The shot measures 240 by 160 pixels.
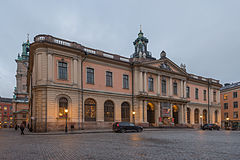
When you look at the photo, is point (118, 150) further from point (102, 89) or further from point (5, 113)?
point (5, 113)

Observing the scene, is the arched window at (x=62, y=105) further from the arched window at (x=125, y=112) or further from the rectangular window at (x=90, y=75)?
the arched window at (x=125, y=112)

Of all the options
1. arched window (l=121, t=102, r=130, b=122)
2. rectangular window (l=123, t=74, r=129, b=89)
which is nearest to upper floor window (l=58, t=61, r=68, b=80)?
rectangular window (l=123, t=74, r=129, b=89)

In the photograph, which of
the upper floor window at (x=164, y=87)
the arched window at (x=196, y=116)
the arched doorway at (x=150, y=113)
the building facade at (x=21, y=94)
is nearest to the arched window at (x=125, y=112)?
the arched doorway at (x=150, y=113)

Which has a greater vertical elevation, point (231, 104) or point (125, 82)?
point (125, 82)

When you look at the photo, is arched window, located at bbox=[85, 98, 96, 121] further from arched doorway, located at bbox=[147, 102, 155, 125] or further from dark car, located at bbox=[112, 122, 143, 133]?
arched doorway, located at bbox=[147, 102, 155, 125]

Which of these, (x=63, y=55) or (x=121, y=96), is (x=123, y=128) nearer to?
(x=121, y=96)

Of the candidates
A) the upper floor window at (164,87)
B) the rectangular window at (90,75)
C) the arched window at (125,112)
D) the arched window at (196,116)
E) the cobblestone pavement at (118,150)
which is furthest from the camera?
the arched window at (196,116)

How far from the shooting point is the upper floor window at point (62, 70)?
100 feet

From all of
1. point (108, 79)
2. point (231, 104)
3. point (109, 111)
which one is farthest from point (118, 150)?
point (231, 104)

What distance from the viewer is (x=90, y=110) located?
110ft

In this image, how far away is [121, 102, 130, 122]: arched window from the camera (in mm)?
37375

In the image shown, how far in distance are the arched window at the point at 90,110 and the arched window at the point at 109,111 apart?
203cm

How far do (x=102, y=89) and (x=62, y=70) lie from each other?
710 cm

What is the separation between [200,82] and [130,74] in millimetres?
20873
